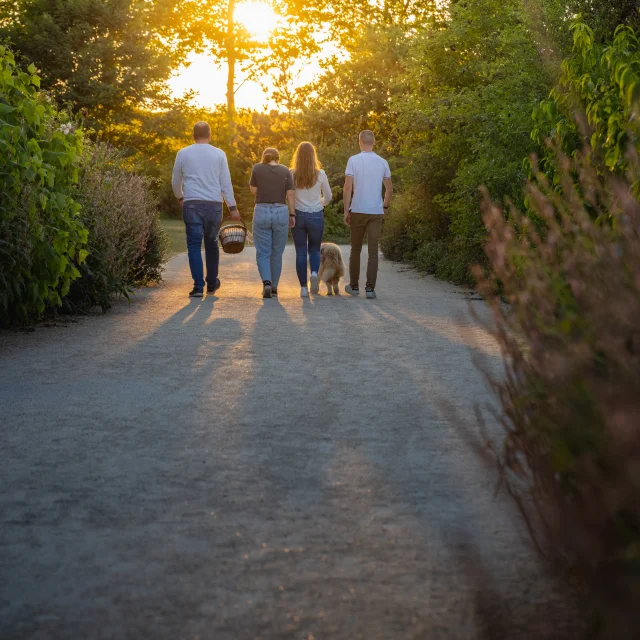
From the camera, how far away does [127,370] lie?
7465mm

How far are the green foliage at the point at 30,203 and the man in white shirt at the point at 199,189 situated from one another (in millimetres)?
3143

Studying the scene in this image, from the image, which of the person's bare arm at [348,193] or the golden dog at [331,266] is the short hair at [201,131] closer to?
the person's bare arm at [348,193]

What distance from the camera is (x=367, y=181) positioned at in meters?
13.3

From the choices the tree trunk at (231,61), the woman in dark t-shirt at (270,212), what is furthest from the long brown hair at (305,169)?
the tree trunk at (231,61)

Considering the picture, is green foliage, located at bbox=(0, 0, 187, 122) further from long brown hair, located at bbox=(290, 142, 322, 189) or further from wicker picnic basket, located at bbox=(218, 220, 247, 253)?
long brown hair, located at bbox=(290, 142, 322, 189)

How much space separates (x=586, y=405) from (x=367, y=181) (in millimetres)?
10758

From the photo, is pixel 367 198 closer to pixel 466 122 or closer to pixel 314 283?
pixel 314 283

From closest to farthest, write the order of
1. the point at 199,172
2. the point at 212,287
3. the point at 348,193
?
the point at 199,172
the point at 348,193
the point at 212,287

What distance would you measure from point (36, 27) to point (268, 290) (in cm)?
2557

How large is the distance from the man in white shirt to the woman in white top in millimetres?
1011

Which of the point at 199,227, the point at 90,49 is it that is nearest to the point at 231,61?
the point at 90,49

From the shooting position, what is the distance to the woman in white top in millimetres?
13438

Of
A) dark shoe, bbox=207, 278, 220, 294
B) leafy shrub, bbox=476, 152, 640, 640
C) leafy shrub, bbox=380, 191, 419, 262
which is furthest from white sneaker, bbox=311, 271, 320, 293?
leafy shrub, bbox=476, 152, 640, 640

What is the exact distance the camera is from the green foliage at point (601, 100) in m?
6.33
